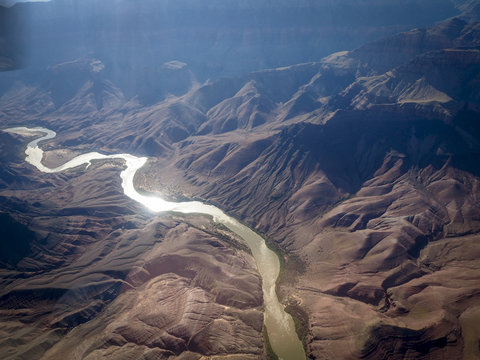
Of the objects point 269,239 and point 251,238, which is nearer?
point 269,239

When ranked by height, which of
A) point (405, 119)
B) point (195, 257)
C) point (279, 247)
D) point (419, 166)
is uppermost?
point (405, 119)

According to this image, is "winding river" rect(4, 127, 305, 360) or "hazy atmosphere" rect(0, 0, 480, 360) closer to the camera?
"hazy atmosphere" rect(0, 0, 480, 360)

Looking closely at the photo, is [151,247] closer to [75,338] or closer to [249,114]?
[75,338]

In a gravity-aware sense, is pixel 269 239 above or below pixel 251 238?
above

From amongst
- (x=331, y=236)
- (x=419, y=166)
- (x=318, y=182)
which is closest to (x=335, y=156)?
(x=318, y=182)

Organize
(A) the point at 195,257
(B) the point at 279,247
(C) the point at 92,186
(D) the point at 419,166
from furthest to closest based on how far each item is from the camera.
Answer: (C) the point at 92,186 → (D) the point at 419,166 → (B) the point at 279,247 → (A) the point at 195,257

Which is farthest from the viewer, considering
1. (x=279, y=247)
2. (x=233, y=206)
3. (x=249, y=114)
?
(x=249, y=114)

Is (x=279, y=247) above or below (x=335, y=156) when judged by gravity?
below

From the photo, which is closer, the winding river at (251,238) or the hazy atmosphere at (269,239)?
the hazy atmosphere at (269,239)
